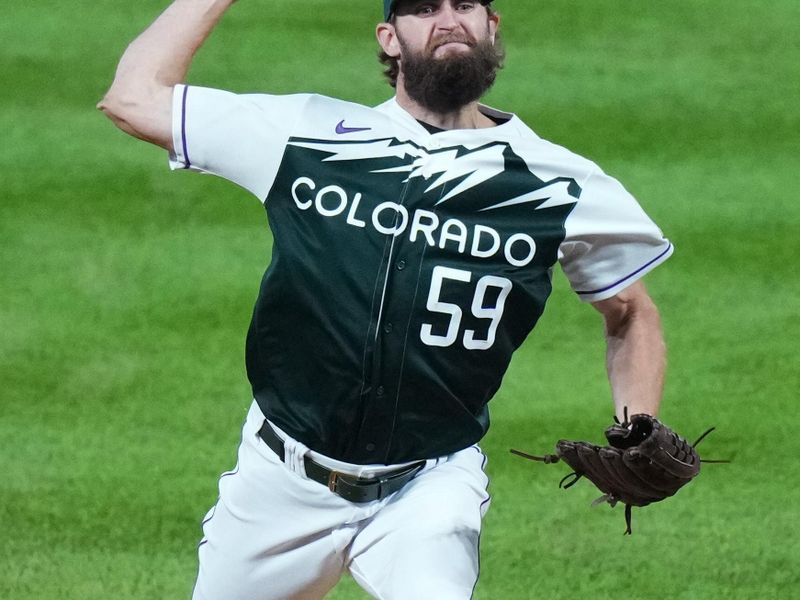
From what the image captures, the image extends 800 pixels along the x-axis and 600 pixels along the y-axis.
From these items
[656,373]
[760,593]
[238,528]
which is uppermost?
[656,373]

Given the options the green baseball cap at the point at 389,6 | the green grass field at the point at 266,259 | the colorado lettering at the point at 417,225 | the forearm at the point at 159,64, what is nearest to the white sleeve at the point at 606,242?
the colorado lettering at the point at 417,225

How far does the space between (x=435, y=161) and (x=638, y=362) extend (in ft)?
2.48

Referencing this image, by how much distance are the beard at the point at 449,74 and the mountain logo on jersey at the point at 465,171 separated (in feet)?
0.44

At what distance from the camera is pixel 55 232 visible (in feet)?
25.0

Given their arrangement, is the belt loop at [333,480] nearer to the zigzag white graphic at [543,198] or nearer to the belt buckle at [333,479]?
the belt buckle at [333,479]

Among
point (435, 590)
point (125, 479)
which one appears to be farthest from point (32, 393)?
point (435, 590)

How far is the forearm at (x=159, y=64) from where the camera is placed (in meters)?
3.84

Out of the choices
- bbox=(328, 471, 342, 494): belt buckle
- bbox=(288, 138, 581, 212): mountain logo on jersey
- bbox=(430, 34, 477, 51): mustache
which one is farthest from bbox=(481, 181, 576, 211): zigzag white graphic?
bbox=(328, 471, 342, 494): belt buckle

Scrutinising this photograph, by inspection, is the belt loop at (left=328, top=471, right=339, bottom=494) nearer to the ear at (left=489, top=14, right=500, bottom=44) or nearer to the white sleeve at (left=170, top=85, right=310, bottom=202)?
the white sleeve at (left=170, top=85, right=310, bottom=202)

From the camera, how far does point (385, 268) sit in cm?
386

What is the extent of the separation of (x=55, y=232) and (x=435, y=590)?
4385mm

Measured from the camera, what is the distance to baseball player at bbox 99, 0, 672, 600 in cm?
386

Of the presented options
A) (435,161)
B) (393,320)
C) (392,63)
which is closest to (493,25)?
(392,63)

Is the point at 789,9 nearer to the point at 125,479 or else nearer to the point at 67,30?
the point at 67,30
